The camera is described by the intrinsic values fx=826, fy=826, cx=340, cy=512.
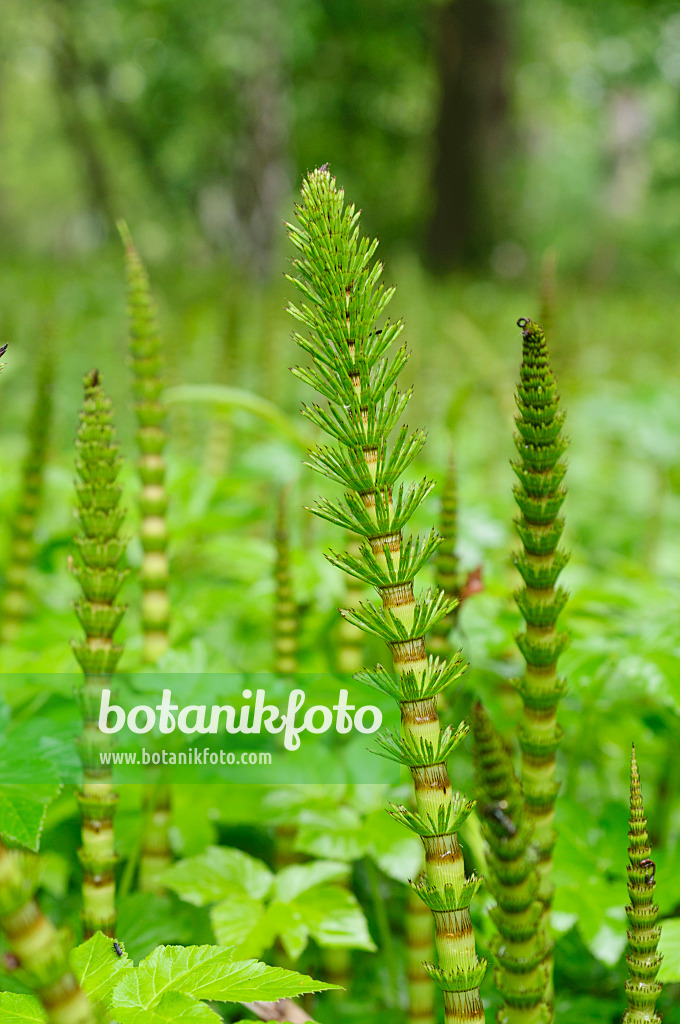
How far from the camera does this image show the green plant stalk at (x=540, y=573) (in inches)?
22.5

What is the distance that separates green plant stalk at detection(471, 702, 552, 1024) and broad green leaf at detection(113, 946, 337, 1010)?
18 centimetres

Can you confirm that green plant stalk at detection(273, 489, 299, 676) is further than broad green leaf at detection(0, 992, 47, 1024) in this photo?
Yes

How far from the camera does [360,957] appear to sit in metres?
1.09

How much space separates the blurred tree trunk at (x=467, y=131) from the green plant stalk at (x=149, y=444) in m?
8.45

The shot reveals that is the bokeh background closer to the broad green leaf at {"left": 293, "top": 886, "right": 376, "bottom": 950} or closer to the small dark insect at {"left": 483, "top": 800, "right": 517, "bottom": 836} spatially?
the broad green leaf at {"left": 293, "top": 886, "right": 376, "bottom": 950}

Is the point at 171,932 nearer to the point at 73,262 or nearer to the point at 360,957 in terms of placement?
the point at 360,957

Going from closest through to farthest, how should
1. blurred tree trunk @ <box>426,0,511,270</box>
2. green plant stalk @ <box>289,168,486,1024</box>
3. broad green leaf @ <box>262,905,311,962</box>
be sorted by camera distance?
green plant stalk @ <box>289,168,486,1024</box>, broad green leaf @ <box>262,905,311,962</box>, blurred tree trunk @ <box>426,0,511,270</box>

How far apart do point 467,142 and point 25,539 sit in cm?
885

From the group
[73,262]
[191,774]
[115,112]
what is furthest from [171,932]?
[115,112]

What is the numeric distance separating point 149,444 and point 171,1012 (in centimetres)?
64

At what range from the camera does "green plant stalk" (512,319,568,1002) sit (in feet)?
1.88

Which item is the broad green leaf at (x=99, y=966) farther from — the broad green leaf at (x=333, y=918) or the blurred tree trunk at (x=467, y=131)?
the blurred tree trunk at (x=467, y=131)

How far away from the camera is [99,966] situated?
22.9 inches

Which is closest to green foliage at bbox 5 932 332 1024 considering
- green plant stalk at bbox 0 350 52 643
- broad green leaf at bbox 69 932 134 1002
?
broad green leaf at bbox 69 932 134 1002
